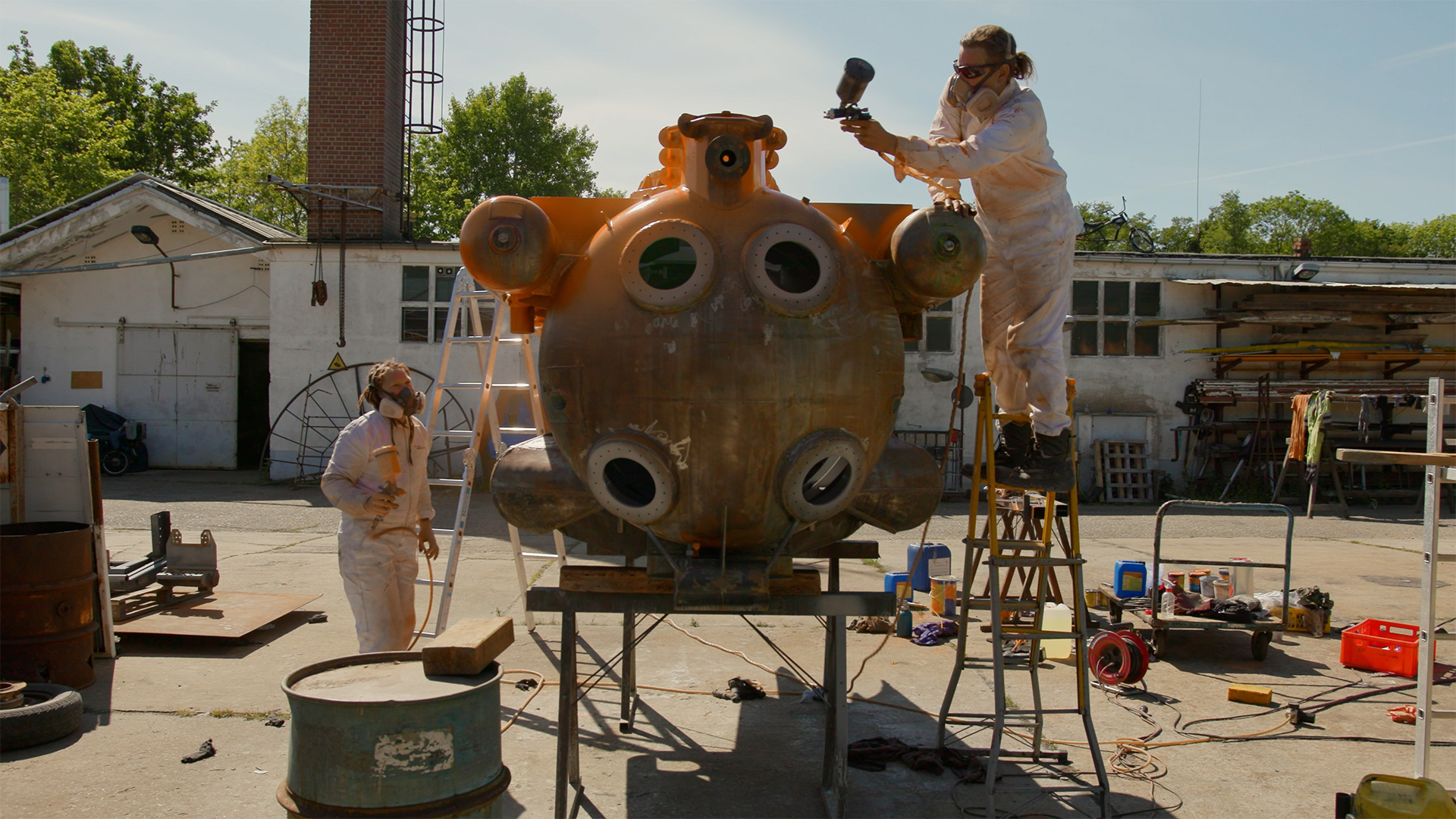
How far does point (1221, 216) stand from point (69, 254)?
2382 inches

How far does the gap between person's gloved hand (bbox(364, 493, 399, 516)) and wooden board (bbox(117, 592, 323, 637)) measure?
2.11 metres

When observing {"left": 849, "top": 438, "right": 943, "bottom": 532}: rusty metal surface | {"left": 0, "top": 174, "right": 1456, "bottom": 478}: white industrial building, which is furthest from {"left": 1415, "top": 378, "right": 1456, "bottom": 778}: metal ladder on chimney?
{"left": 0, "top": 174, "right": 1456, "bottom": 478}: white industrial building

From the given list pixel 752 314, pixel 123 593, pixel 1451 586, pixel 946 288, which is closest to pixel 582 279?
pixel 752 314

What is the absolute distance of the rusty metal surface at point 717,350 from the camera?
11.3 feet

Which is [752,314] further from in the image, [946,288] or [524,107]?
[524,107]

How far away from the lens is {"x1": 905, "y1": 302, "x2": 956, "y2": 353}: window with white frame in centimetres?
1759

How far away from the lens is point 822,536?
4035 millimetres

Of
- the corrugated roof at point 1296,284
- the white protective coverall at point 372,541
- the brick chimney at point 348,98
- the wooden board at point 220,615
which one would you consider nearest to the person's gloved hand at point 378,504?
the white protective coverall at point 372,541

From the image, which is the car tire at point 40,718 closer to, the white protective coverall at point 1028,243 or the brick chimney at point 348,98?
the white protective coverall at point 1028,243

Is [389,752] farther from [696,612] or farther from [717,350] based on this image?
[717,350]

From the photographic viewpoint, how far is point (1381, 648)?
645 centimetres

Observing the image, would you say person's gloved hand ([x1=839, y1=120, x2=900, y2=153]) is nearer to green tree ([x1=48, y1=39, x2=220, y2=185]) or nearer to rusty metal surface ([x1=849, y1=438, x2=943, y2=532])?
rusty metal surface ([x1=849, y1=438, x2=943, y2=532])

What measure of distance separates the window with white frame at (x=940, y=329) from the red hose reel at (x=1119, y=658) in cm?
1179

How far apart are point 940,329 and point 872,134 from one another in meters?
14.2
